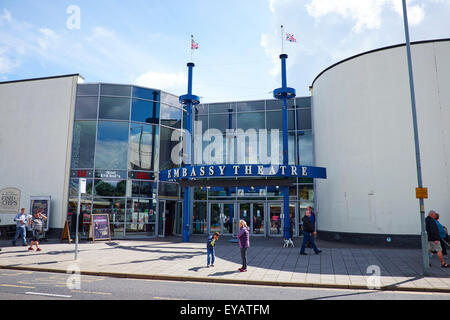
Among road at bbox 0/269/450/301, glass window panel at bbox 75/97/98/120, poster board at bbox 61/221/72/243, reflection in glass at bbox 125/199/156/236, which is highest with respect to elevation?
glass window panel at bbox 75/97/98/120

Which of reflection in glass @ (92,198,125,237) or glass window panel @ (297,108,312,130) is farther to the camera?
glass window panel @ (297,108,312,130)

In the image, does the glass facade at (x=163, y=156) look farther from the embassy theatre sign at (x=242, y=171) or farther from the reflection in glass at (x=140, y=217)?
the embassy theatre sign at (x=242, y=171)

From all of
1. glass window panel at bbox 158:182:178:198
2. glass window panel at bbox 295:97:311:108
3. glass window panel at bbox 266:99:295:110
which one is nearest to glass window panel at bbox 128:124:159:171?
glass window panel at bbox 158:182:178:198

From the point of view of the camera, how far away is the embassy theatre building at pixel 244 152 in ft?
55.8

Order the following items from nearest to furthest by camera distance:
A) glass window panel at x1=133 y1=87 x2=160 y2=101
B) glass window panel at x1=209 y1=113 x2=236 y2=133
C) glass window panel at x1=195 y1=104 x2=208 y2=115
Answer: glass window panel at x1=133 y1=87 x2=160 y2=101
glass window panel at x1=209 y1=113 x2=236 y2=133
glass window panel at x1=195 y1=104 x2=208 y2=115

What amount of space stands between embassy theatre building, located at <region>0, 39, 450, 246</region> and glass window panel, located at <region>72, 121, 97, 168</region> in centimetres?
7

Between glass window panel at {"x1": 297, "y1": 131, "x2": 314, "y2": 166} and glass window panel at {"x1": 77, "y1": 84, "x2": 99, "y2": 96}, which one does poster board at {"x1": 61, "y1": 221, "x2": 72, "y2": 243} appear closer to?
glass window panel at {"x1": 77, "y1": 84, "x2": 99, "y2": 96}

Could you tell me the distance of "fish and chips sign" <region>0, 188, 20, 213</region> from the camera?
20612 mm

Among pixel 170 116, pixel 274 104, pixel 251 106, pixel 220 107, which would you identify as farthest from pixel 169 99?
pixel 274 104

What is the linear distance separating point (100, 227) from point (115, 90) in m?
8.93

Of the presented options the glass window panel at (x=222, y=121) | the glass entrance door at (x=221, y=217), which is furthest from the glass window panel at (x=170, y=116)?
the glass entrance door at (x=221, y=217)

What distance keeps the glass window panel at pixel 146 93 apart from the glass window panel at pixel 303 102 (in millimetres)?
10091

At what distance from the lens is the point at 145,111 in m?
22.0
